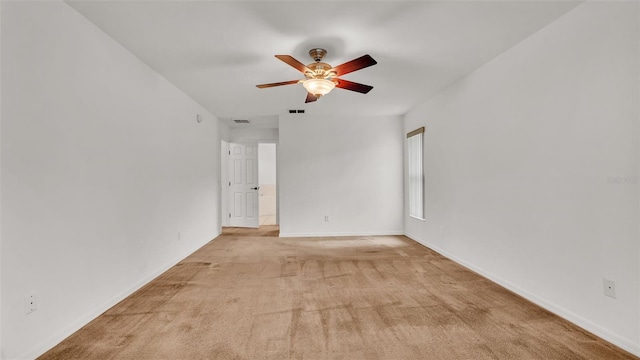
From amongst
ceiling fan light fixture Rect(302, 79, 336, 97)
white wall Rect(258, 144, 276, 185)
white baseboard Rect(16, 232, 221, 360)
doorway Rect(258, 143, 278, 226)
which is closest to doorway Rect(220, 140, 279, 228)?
doorway Rect(258, 143, 278, 226)

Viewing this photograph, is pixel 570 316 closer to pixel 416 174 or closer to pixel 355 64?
pixel 355 64

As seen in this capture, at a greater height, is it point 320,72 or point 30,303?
point 320,72

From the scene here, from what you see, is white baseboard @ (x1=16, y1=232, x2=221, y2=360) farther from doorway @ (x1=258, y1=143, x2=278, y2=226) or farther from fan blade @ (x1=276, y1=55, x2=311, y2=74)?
doorway @ (x1=258, y1=143, x2=278, y2=226)

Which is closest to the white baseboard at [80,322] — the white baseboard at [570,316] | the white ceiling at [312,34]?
the white ceiling at [312,34]

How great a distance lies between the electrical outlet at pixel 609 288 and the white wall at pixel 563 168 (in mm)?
29

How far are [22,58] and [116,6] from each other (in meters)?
0.72

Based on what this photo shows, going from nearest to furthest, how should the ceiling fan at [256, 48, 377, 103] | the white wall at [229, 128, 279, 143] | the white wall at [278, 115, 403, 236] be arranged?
1. the ceiling fan at [256, 48, 377, 103]
2. the white wall at [278, 115, 403, 236]
3. the white wall at [229, 128, 279, 143]

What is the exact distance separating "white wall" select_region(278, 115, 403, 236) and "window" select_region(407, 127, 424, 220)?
38cm

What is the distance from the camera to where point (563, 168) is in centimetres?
235

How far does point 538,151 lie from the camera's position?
2.59m

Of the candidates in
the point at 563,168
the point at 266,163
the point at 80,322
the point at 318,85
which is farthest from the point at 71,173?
the point at 266,163

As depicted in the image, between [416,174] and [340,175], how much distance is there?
57.2 inches

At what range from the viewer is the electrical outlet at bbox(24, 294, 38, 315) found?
5.88 ft

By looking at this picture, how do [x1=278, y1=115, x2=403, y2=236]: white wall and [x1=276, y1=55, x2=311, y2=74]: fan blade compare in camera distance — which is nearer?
[x1=276, y1=55, x2=311, y2=74]: fan blade
